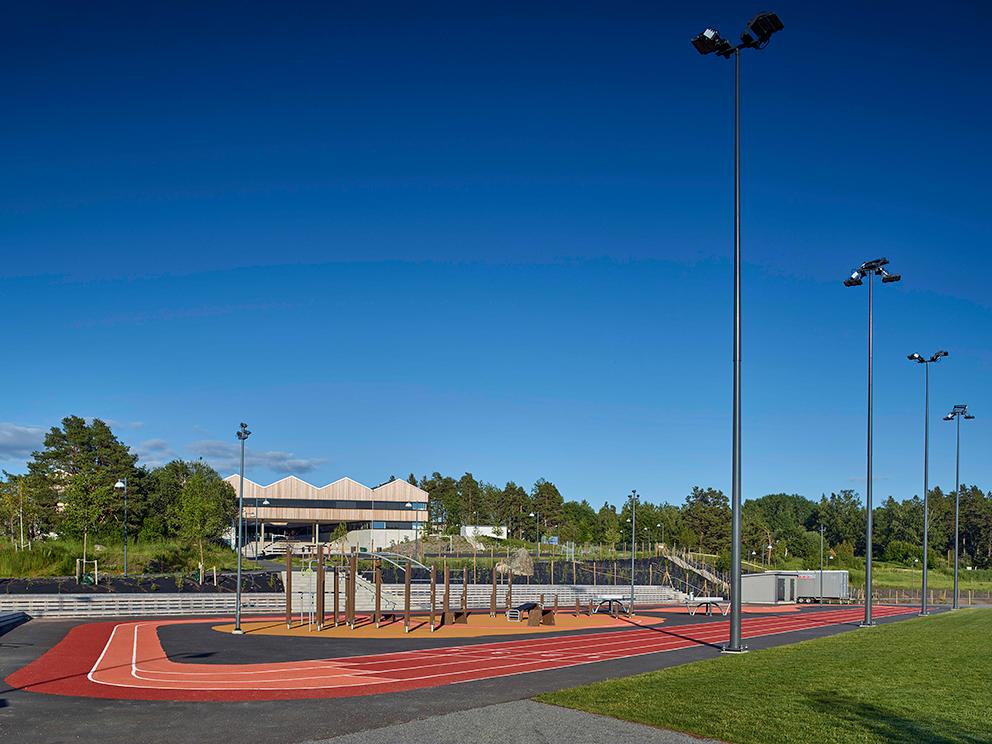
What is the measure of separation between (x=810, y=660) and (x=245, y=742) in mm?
14113

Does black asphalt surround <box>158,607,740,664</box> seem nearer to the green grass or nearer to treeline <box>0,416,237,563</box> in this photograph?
the green grass

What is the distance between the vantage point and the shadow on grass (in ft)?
40.2

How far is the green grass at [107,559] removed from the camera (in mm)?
59188

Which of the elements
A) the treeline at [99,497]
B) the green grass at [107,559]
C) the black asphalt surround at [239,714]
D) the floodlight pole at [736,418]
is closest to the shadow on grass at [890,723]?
the black asphalt surround at [239,714]

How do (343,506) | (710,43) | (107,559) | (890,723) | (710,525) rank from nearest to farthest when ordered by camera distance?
1. (890,723)
2. (710,43)
3. (107,559)
4. (343,506)
5. (710,525)

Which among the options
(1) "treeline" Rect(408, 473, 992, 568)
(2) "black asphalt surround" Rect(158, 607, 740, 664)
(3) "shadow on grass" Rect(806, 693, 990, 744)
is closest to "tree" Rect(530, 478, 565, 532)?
(1) "treeline" Rect(408, 473, 992, 568)

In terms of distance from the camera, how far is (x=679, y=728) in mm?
13625

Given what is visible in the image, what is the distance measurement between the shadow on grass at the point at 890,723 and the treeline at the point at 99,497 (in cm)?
5979

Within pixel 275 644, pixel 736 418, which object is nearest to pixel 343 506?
pixel 275 644

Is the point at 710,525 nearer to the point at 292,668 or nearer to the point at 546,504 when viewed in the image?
the point at 546,504

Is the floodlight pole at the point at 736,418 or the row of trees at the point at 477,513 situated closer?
the floodlight pole at the point at 736,418

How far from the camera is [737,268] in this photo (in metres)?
24.9

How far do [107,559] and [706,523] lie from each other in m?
78.8

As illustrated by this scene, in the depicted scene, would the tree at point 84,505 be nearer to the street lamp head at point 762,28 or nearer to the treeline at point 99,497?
the treeline at point 99,497
